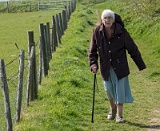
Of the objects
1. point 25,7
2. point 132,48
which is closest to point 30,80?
point 132,48

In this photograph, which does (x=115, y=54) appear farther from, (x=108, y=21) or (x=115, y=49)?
(x=108, y=21)

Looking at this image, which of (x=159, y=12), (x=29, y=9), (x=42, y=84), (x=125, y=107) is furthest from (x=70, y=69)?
(x=29, y=9)

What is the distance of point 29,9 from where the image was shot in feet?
165

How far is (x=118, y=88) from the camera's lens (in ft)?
26.0

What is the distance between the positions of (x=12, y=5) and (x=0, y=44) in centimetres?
2987

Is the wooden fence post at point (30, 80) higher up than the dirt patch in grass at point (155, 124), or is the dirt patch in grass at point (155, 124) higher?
the wooden fence post at point (30, 80)

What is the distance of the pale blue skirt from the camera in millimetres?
→ 7926

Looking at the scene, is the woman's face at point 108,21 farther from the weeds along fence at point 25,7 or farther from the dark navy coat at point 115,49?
the weeds along fence at point 25,7

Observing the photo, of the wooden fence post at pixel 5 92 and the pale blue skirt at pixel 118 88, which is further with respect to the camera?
the pale blue skirt at pixel 118 88

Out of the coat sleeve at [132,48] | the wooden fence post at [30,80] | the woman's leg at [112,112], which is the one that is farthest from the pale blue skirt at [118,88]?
the wooden fence post at [30,80]

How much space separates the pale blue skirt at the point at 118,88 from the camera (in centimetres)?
793

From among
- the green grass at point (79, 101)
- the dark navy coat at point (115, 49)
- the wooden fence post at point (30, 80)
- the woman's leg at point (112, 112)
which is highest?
the dark navy coat at point (115, 49)

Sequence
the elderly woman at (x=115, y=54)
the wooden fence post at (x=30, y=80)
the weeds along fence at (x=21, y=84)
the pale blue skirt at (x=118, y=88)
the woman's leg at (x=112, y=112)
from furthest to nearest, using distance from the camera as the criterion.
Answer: the wooden fence post at (x=30, y=80), the woman's leg at (x=112, y=112), the pale blue skirt at (x=118, y=88), the elderly woman at (x=115, y=54), the weeds along fence at (x=21, y=84)

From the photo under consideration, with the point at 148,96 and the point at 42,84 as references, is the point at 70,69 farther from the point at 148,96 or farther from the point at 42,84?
the point at 148,96
